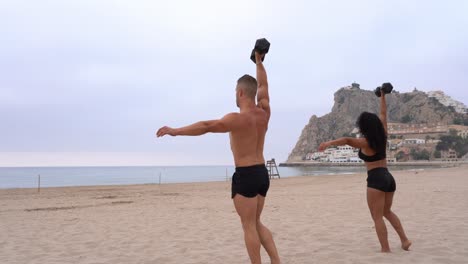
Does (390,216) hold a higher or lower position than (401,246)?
higher

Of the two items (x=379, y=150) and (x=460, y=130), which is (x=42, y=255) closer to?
(x=379, y=150)

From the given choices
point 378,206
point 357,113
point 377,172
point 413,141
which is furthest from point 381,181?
point 357,113

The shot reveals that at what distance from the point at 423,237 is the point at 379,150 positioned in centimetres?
189

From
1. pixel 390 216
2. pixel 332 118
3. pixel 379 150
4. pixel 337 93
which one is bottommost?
pixel 390 216

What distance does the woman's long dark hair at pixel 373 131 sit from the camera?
4.88m

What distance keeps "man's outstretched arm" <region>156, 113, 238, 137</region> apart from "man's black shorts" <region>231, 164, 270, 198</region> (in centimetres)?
45

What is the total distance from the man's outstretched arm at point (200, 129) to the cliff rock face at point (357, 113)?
159644 millimetres

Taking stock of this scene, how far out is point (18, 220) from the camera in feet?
31.8

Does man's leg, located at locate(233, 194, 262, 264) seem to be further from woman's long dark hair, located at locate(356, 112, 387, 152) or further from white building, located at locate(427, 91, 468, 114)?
white building, located at locate(427, 91, 468, 114)

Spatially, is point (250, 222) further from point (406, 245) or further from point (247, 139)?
point (406, 245)

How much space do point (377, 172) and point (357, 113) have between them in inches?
6861

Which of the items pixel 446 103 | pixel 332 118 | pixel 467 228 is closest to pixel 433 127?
pixel 446 103

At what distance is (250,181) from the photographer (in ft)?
11.9

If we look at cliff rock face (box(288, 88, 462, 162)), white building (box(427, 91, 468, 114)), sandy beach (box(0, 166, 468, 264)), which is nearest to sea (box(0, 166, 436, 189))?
sandy beach (box(0, 166, 468, 264))
